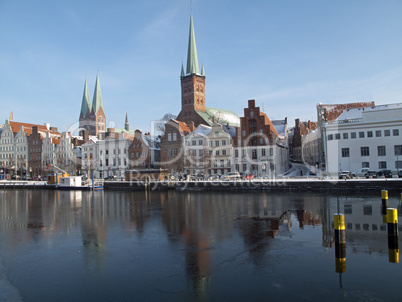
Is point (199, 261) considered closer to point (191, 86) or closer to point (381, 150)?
point (381, 150)

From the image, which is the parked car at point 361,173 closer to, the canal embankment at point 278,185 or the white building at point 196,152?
the canal embankment at point 278,185

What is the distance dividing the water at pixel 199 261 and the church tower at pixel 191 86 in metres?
103

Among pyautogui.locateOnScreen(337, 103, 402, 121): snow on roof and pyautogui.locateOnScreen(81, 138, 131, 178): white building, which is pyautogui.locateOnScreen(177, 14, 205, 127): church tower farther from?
pyautogui.locateOnScreen(337, 103, 402, 121): snow on roof


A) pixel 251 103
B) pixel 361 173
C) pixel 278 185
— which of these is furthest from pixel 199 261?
pixel 251 103

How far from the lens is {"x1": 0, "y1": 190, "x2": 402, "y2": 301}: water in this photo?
34.5 feet

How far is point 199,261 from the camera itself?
13539 mm

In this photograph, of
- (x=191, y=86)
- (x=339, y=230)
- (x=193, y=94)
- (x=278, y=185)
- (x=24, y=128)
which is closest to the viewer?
(x=339, y=230)

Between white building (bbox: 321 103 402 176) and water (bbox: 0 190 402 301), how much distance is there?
36.3 metres

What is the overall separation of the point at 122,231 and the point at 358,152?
48782mm

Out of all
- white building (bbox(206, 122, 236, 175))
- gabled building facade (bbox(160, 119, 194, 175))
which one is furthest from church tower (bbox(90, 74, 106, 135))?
white building (bbox(206, 122, 236, 175))

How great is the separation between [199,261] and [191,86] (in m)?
119

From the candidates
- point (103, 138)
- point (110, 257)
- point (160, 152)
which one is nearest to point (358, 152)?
point (160, 152)

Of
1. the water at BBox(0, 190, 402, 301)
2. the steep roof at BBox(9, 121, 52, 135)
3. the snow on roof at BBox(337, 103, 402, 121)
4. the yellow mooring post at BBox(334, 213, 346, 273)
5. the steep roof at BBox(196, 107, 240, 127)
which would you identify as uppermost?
the steep roof at BBox(196, 107, 240, 127)

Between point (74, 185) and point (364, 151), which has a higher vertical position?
point (364, 151)
